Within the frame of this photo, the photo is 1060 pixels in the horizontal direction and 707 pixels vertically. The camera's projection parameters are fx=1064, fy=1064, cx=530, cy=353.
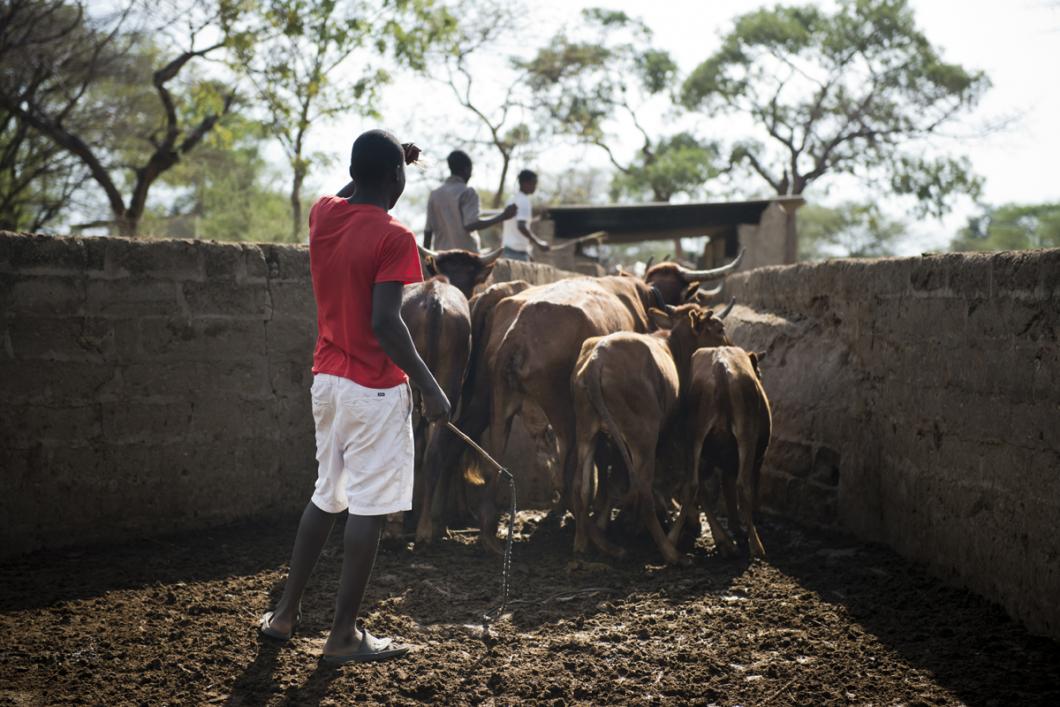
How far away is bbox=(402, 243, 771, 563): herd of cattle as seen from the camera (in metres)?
6.13

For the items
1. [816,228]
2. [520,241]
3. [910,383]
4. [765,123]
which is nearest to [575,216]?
[520,241]

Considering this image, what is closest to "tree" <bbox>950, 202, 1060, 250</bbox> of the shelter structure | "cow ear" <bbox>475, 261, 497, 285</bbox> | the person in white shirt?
the shelter structure

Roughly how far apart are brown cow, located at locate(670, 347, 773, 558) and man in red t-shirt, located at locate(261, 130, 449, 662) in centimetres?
247

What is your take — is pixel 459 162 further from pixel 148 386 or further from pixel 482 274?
pixel 148 386

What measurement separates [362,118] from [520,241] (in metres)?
8.76

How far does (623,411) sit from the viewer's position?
6086 mm

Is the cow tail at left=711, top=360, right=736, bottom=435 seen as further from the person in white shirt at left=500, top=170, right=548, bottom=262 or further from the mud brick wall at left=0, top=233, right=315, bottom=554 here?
the person in white shirt at left=500, top=170, right=548, bottom=262

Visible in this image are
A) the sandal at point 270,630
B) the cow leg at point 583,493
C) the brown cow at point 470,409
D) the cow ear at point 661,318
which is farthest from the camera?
the cow ear at point 661,318

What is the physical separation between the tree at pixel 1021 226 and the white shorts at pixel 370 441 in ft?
102

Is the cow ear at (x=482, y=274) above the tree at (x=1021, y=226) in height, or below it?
below

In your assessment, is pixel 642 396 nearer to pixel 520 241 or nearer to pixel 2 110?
pixel 520 241

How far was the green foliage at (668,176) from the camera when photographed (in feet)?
104

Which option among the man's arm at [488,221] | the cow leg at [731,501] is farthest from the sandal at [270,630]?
the man's arm at [488,221]

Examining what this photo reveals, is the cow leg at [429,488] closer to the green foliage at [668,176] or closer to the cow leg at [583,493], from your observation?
the cow leg at [583,493]
